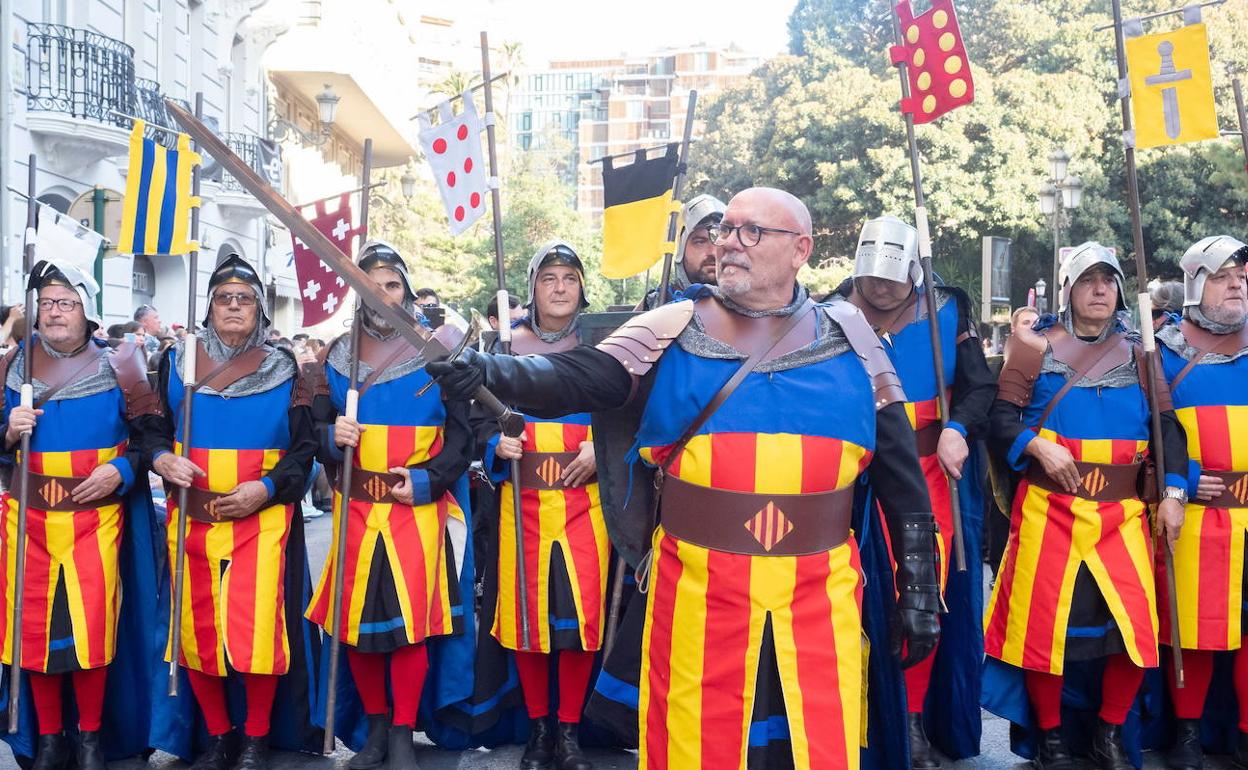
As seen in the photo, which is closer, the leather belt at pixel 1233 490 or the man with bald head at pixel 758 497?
the man with bald head at pixel 758 497

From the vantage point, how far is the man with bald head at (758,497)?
313 cm

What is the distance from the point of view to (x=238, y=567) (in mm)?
4914

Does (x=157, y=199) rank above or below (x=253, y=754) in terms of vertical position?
above

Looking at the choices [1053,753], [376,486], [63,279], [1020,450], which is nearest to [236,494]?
[376,486]

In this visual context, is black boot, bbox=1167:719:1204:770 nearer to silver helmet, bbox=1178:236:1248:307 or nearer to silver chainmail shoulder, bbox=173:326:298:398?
silver helmet, bbox=1178:236:1248:307

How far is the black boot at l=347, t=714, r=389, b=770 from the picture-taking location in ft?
16.5

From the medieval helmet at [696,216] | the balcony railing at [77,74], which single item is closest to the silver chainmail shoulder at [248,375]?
the medieval helmet at [696,216]

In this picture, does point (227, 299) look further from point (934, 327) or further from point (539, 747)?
point (934, 327)

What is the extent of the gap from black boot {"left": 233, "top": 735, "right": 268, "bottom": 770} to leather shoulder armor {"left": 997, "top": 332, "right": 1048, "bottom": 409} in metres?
3.27

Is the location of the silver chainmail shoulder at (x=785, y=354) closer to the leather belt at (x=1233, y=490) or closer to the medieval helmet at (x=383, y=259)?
the medieval helmet at (x=383, y=259)

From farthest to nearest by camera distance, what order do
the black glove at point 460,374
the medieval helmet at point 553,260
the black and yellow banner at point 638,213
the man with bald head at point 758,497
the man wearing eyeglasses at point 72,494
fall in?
the black and yellow banner at point 638,213 → the medieval helmet at point 553,260 → the man wearing eyeglasses at point 72,494 → the man with bald head at point 758,497 → the black glove at point 460,374

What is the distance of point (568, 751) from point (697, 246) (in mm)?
2161

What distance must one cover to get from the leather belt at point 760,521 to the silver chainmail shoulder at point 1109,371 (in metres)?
2.01

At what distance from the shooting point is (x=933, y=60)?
16.4ft
